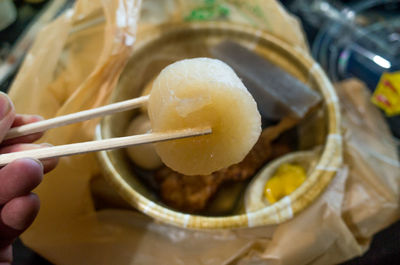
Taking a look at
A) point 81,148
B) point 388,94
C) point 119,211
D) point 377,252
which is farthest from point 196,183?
point 388,94

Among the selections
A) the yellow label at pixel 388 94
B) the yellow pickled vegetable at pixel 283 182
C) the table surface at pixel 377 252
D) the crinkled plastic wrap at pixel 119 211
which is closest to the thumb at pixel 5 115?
the crinkled plastic wrap at pixel 119 211

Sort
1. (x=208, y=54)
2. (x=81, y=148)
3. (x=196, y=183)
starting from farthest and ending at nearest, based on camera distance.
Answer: (x=208, y=54), (x=196, y=183), (x=81, y=148)

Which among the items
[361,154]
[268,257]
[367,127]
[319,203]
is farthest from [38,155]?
[367,127]

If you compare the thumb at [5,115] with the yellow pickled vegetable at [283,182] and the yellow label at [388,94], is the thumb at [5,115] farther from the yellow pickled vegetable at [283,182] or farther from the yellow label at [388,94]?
the yellow label at [388,94]

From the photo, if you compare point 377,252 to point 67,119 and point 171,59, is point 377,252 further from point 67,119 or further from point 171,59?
point 67,119

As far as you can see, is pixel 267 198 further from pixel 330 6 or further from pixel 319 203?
pixel 330 6

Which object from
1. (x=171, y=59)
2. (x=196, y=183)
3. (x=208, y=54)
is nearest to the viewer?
(x=171, y=59)
